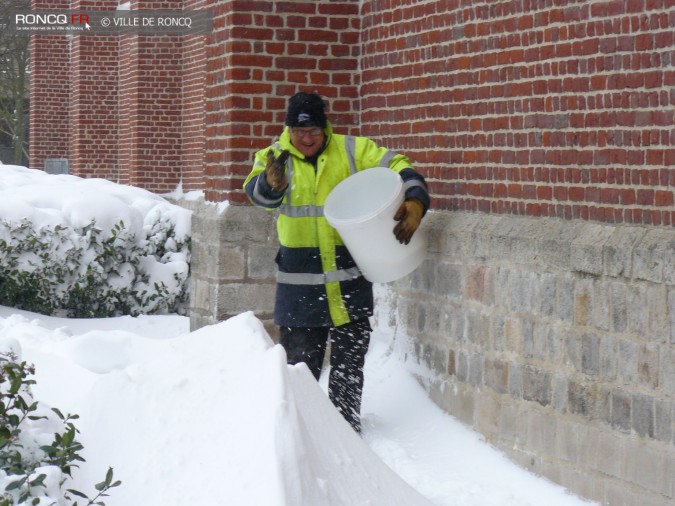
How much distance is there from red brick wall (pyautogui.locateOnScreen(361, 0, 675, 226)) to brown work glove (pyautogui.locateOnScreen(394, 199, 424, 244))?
494mm

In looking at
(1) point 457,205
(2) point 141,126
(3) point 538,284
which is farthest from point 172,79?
(3) point 538,284

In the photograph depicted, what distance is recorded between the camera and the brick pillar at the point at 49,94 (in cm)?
2361

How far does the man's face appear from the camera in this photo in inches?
266

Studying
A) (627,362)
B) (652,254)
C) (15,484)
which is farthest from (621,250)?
(15,484)

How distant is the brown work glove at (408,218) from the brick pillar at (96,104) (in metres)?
14.7

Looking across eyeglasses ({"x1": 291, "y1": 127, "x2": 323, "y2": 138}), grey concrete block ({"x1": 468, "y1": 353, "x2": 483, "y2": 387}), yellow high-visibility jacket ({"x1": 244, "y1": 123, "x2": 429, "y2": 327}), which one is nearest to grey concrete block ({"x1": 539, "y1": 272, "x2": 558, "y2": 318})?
grey concrete block ({"x1": 468, "y1": 353, "x2": 483, "y2": 387})

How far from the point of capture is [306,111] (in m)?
6.71

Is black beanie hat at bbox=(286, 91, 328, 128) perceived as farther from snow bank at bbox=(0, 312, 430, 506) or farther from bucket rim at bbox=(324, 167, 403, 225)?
snow bank at bbox=(0, 312, 430, 506)

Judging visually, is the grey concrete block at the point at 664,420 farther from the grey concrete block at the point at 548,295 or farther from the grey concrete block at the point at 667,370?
the grey concrete block at the point at 548,295

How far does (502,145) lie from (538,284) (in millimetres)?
926

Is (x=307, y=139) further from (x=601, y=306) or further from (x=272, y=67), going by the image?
(x=601, y=306)

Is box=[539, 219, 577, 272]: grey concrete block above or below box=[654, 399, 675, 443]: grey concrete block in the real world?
above

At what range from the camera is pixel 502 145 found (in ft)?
22.1

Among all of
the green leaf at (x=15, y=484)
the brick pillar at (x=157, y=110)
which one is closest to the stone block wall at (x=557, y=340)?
the green leaf at (x=15, y=484)
